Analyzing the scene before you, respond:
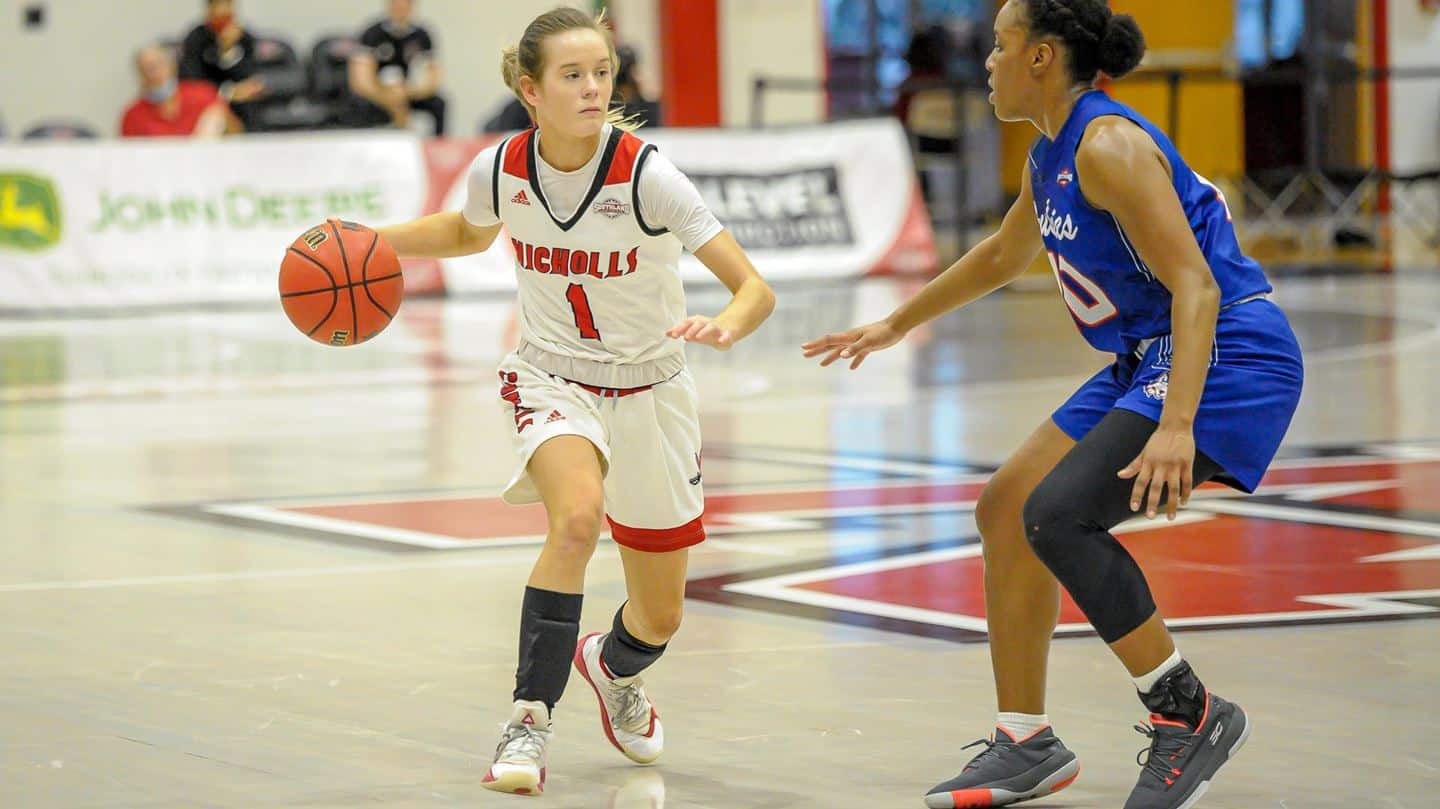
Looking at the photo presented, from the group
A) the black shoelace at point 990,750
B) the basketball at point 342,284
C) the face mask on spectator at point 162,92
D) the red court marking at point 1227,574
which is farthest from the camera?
the face mask on spectator at point 162,92

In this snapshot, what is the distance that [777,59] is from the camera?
24828 mm

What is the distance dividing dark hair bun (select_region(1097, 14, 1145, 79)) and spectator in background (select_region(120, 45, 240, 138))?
49.6 feet

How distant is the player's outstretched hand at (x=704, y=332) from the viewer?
426 cm

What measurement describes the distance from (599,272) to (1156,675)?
1536 millimetres

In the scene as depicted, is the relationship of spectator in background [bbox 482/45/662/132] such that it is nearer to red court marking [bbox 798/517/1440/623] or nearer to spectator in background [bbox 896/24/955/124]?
spectator in background [bbox 896/24/955/124]

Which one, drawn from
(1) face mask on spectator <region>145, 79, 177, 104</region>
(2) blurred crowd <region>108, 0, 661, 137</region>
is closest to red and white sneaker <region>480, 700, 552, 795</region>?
(2) blurred crowd <region>108, 0, 661, 137</region>

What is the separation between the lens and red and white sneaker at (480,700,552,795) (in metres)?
4.27

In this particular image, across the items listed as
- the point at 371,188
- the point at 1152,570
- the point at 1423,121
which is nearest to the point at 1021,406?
the point at 1152,570

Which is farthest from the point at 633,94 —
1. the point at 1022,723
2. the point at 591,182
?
the point at 1022,723

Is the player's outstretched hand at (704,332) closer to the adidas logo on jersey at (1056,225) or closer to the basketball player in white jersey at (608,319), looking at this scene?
the basketball player in white jersey at (608,319)

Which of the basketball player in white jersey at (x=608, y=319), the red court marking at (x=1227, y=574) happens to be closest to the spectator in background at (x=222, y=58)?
the red court marking at (x=1227, y=574)

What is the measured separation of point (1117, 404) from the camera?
417 cm

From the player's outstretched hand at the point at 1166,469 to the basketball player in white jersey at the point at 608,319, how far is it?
95 centimetres

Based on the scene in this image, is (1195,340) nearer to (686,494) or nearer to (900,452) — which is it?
(686,494)
